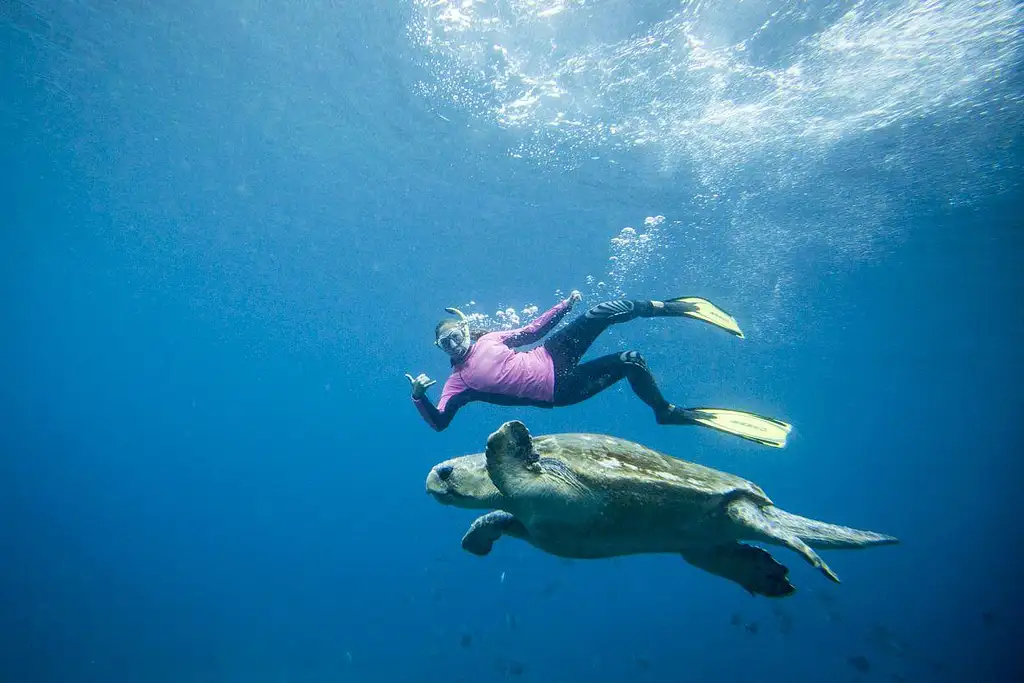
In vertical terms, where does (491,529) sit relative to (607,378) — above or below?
below

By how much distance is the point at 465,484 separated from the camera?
3.34 meters

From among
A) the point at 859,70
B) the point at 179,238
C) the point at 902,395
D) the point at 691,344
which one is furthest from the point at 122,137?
the point at 902,395

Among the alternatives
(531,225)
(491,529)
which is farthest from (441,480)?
(531,225)

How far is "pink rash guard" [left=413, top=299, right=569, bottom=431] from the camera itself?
533 cm

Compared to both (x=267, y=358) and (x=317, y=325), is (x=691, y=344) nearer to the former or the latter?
(x=317, y=325)

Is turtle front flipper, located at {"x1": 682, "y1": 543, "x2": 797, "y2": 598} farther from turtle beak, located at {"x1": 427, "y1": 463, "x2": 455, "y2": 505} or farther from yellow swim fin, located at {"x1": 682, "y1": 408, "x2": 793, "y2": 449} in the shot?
turtle beak, located at {"x1": 427, "y1": 463, "x2": 455, "y2": 505}

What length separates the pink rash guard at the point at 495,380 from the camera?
5328mm

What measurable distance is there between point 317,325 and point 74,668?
25.4m

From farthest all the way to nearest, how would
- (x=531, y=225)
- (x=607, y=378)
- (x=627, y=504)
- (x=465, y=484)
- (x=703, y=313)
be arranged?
(x=531, y=225), (x=703, y=313), (x=607, y=378), (x=465, y=484), (x=627, y=504)

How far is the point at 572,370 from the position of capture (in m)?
5.87

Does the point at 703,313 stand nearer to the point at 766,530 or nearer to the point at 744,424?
the point at 744,424

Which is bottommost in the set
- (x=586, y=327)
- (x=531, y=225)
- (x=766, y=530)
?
(x=766, y=530)

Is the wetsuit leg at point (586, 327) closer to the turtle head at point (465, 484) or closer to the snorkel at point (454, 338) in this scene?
the snorkel at point (454, 338)

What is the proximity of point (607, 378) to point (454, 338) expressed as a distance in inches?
85.8
